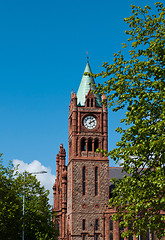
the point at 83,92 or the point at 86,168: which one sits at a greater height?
the point at 83,92

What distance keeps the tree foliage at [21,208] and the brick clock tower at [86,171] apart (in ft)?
57.7

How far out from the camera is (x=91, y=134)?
240 ft

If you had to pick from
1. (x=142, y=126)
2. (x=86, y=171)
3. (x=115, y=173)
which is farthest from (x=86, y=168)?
(x=142, y=126)

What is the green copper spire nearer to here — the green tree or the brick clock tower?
the brick clock tower

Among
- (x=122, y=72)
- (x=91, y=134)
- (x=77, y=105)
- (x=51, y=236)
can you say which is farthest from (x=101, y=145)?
(x=122, y=72)

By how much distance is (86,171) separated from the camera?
7144cm

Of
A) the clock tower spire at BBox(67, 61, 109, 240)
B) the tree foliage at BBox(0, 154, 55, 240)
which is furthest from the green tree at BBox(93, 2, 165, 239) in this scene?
the clock tower spire at BBox(67, 61, 109, 240)

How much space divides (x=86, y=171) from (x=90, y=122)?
8286 mm

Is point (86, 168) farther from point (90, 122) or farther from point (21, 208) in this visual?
point (21, 208)

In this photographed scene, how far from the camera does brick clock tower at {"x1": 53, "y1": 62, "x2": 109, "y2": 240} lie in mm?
69438

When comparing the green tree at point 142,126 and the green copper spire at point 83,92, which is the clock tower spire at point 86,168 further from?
the green tree at point 142,126

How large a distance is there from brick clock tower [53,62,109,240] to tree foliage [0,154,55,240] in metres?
17.6

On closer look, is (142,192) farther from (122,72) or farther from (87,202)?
(87,202)

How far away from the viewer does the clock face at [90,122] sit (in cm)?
7362
